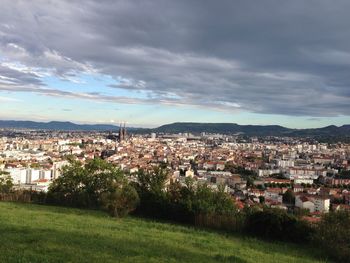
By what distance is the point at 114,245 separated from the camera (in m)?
8.96

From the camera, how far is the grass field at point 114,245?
7.73 metres

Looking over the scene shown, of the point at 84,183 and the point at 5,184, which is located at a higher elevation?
the point at 84,183

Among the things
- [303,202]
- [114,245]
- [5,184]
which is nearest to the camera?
[114,245]

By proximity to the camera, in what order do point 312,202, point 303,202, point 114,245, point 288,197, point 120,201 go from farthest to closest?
point 288,197 → point 303,202 → point 312,202 → point 120,201 → point 114,245

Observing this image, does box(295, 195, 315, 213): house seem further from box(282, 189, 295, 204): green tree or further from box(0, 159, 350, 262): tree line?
box(0, 159, 350, 262): tree line

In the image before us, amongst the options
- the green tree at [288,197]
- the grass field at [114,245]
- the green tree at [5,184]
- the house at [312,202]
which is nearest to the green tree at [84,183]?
the green tree at [5,184]

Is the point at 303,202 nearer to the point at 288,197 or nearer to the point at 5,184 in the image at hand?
the point at 288,197

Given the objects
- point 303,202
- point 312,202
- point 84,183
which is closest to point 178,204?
point 84,183

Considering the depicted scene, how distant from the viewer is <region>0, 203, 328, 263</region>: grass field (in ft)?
25.4

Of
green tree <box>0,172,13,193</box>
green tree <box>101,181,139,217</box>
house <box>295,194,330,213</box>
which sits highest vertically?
green tree <box>101,181,139,217</box>

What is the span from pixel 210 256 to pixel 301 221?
6356 mm

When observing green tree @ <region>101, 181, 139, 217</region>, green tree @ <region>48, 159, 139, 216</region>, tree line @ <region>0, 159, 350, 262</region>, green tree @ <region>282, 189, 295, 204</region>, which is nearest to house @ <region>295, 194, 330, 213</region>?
green tree @ <region>282, 189, 295, 204</region>

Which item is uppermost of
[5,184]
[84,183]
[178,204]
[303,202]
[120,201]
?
[120,201]

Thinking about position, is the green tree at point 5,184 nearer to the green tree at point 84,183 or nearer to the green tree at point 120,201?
the green tree at point 84,183
